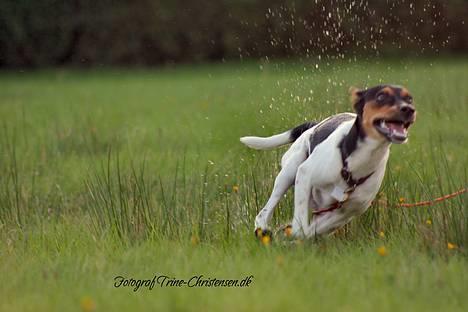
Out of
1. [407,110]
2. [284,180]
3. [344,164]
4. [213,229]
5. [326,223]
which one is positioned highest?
[407,110]

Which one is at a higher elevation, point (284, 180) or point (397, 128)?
point (397, 128)

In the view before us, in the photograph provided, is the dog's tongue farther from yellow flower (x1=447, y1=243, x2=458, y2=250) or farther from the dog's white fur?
yellow flower (x1=447, y1=243, x2=458, y2=250)

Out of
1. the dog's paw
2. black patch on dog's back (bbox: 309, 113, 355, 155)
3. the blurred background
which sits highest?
black patch on dog's back (bbox: 309, 113, 355, 155)

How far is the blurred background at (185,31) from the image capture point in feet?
60.4

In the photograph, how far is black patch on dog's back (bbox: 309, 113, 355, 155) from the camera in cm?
556

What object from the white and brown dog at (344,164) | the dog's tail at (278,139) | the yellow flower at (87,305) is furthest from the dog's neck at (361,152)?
→ the yellow flower at (87,305)

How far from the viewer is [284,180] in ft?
18.6

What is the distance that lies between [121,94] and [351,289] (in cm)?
1181

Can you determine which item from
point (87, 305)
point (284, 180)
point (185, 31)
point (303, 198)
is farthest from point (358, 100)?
point (185, 31)

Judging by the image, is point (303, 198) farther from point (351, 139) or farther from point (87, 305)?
point (87, 305)

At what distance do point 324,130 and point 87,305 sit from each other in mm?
2243

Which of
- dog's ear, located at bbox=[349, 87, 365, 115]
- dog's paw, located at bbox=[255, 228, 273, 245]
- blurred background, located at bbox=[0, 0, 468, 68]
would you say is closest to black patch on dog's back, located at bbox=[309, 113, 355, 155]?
dog's ear, located at bbox=[349, 87, 365, 115]

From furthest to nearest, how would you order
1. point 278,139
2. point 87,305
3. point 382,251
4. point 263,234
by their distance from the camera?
point 278,139
point 263,234
point 382,251
point 87,305

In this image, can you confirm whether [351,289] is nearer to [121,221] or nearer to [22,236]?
[121,221]
